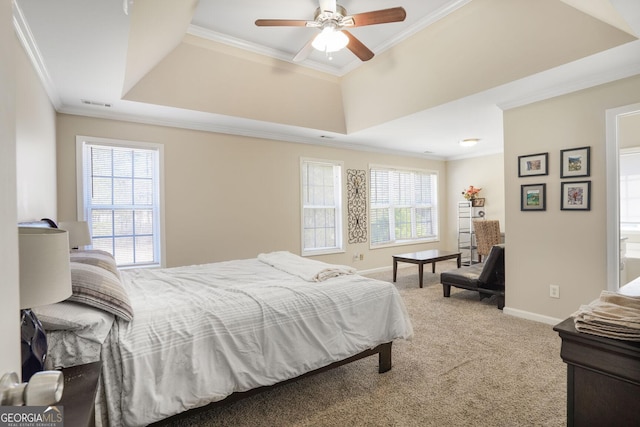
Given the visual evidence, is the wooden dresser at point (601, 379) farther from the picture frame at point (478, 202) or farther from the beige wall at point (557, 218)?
the picture frame at point (478, 202)

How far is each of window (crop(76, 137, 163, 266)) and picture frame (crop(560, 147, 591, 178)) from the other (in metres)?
4.62

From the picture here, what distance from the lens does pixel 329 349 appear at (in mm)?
2066

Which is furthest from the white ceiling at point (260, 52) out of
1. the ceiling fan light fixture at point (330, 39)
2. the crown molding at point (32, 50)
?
the ceiling fan light fixture at point (330, 39)

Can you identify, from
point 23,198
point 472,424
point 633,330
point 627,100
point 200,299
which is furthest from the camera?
point 627,100

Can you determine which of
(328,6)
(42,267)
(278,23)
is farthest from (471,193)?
(42,267)

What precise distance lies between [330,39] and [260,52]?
4.00 feet

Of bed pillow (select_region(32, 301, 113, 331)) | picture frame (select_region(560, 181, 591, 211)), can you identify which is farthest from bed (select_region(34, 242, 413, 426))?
picture frame (select_region(560, 181, 591, 211))

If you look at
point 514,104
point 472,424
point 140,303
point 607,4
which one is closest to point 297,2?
point 607,4

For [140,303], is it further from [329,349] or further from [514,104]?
[514,104]

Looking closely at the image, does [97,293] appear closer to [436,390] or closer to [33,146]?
[33,146]

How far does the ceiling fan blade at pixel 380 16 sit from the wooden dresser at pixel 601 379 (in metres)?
2.36

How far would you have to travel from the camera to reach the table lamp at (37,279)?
3.42 feet

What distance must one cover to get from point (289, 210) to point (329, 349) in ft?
10.4

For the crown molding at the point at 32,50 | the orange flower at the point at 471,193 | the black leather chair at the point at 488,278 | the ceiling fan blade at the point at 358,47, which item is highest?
the ceiling fan blade at the point at 358,47
